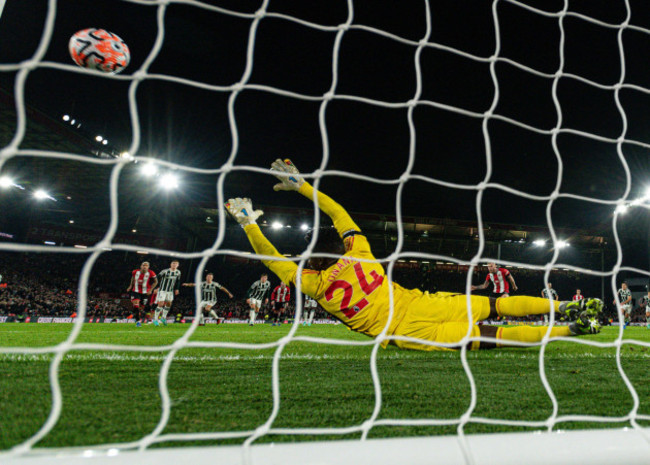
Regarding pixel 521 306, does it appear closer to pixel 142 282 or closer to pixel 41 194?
pixel 142 282

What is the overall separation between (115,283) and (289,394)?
25.0m

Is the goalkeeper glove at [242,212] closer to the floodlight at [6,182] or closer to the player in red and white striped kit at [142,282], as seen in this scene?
the player in red and white striped kit at [142,282]

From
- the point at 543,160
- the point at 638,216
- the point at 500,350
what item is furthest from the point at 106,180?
the point at 638,216

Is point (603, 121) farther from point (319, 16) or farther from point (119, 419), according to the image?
point (119, 419)

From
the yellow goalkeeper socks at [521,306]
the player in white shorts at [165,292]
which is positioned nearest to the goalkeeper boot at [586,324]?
the yellow goalkeeper socks at [521,306]

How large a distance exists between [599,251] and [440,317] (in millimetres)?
29027

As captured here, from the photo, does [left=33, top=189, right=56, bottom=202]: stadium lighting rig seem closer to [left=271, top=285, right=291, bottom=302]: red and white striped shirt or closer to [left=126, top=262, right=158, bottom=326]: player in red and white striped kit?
[left=126, top=262, right=158, bottom=326]: player in red and white striped kit

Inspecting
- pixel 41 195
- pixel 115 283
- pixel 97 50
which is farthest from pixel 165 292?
pixel 41 195

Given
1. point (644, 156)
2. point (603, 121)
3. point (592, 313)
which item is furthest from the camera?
point (644, 156)

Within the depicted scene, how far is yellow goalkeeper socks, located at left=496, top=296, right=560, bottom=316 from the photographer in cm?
342

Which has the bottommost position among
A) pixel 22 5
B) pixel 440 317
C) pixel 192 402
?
pixel 192 402

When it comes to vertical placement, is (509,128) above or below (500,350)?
above

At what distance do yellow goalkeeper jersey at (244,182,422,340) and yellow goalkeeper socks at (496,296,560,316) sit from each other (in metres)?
0.91

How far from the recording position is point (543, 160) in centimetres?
2014
